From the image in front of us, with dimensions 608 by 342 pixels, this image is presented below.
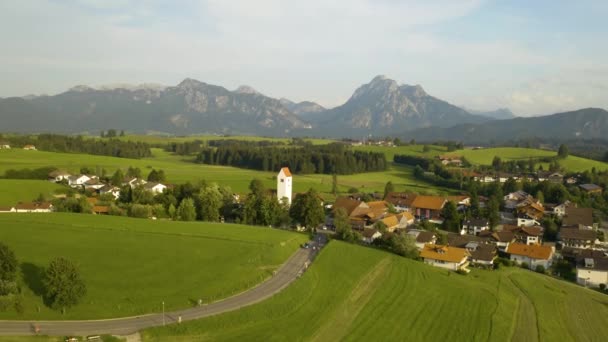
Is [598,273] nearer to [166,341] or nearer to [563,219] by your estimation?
[563,219]

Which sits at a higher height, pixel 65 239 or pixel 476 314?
pixel 65 239

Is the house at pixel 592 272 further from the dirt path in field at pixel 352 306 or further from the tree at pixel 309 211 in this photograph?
the tree at pixel 309 211

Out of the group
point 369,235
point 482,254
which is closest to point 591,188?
point 482,254

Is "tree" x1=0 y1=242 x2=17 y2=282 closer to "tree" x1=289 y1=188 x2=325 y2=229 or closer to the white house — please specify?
"tree" x1=289 y1=188 x2=325 y2=229

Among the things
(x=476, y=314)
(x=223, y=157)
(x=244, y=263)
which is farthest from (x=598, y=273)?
(x=223, y=157)

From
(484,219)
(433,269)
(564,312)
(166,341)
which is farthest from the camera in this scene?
(484,219)

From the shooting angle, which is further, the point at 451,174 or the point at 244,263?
the point at 451,174
